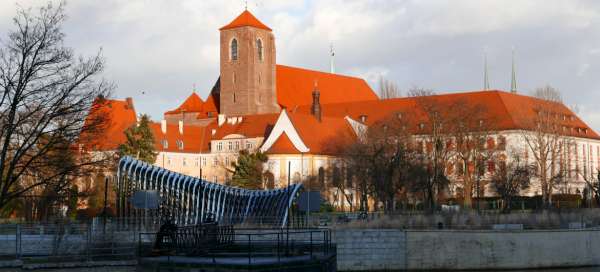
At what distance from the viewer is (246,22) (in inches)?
5049

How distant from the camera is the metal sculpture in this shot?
50.7m

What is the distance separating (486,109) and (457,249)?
65480mm

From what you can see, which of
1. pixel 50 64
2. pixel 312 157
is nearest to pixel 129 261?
pixel 50 64

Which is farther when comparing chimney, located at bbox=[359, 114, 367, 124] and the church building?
chimney, located at bbox=[359, 114, 367, 124]

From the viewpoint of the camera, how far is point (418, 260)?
123 feet

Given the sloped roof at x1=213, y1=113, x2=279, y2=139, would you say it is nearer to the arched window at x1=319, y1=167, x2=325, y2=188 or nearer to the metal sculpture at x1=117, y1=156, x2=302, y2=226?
the arched window at x1=319, y1=167, x2=325, y2=188

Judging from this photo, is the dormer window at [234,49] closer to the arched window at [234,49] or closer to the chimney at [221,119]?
the arched window at [234,49]

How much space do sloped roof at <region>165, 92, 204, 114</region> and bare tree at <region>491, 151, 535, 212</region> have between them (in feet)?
198

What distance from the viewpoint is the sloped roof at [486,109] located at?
100812 mm

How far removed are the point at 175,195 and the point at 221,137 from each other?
7472cm

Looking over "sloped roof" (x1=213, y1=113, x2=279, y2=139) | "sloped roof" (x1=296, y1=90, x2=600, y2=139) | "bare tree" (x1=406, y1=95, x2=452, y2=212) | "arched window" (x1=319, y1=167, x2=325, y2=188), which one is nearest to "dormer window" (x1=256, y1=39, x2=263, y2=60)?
"sloped roof" (x1=213, y1=113, x2=279, y2=139)

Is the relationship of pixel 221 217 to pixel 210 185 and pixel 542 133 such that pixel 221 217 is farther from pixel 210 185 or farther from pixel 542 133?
pixel 542 133

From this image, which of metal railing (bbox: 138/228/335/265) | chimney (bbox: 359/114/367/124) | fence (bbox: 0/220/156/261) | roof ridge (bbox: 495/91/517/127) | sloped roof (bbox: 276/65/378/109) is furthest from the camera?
sloped roof (bbox: 276/65/378/109)

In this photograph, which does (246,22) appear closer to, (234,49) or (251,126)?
(234,49)
